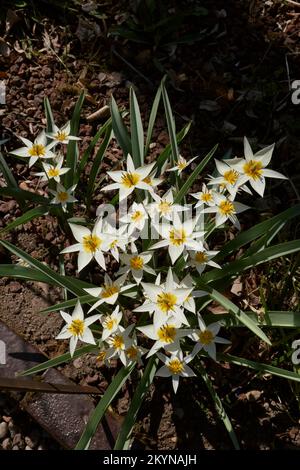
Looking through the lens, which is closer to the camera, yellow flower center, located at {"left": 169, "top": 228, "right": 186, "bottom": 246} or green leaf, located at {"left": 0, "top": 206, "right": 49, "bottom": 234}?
yellow flower center, located at {"left": 169, "top": 228, "right": 186, "bottom": 246}

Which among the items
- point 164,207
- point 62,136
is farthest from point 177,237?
point 62,136

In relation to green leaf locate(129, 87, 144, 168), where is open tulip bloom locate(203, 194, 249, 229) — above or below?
below

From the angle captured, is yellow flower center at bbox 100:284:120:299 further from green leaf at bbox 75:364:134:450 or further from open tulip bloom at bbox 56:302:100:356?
green leaf at bbox 75:364:134:450

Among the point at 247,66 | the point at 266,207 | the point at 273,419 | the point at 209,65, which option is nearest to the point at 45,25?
the point at 209,65

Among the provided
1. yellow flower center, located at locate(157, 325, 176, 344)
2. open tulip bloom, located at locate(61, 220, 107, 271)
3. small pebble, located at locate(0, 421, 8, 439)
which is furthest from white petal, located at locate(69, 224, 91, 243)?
small pebble, located at locate(0, 421, 8, 439)

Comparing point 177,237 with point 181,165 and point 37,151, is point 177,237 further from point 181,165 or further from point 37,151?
point 37,151

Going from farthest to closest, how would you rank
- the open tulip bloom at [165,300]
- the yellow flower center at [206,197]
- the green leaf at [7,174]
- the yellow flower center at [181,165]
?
the green leaf at [7,174] → the yellow flower center at [181,165] → the yellow flower center at [206,197] → the open tulip bloom at [165,300]

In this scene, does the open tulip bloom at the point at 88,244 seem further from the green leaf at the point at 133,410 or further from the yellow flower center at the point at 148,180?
the green leaf at the point at 133,410

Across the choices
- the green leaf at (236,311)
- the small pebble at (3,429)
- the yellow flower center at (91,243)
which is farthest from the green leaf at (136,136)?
the small pebble at (3,429)
